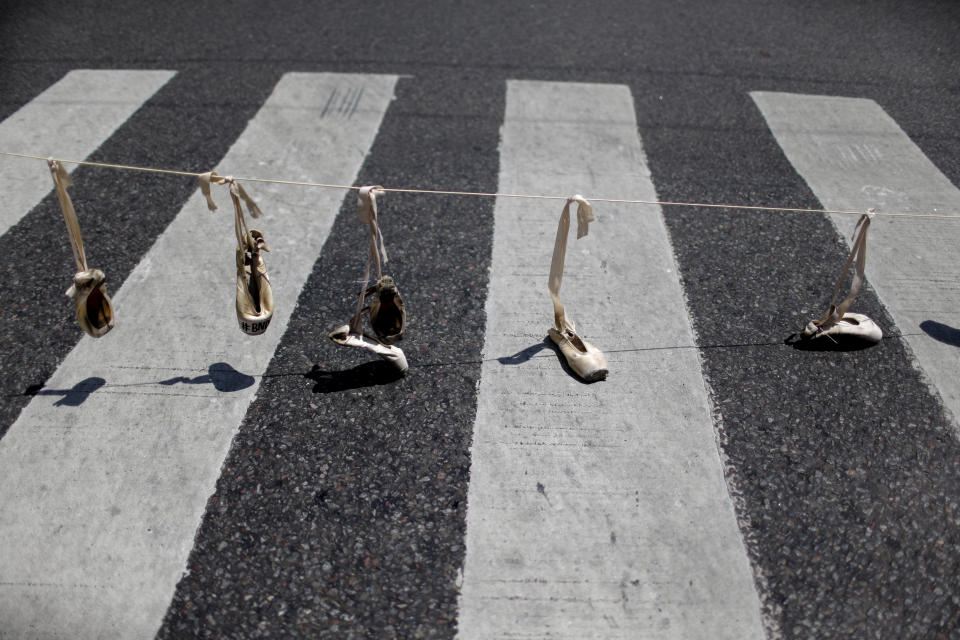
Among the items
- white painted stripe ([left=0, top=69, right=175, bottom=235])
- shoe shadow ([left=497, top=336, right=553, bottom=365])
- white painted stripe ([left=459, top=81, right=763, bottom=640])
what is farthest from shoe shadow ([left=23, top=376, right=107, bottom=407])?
shoe shadow ([left=497, top=336, right=553, bottom=365])

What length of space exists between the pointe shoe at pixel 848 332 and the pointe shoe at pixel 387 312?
8.31 ft

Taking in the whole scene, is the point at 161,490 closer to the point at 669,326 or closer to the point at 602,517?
the point at 602,517

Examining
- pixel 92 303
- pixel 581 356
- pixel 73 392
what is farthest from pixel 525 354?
pixel 73 392

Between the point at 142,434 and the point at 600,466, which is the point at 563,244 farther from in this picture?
the point at 142,434

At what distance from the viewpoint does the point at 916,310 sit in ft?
14.6

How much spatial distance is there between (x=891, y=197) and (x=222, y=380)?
18.2 ft

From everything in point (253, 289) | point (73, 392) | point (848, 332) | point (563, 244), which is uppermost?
point (563, 244)

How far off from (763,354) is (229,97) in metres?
5.88

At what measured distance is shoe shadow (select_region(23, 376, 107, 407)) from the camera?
12.1 ft

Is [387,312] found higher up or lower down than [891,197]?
higher up

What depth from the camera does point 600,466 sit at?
3.40 metres

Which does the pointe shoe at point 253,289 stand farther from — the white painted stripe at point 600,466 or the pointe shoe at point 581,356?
the pointe shoe at point 581,356

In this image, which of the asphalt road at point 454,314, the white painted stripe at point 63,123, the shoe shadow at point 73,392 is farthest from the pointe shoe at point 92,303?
the white painted stripe at point 63,123

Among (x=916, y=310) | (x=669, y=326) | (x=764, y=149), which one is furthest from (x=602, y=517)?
(x=764, y=149)
